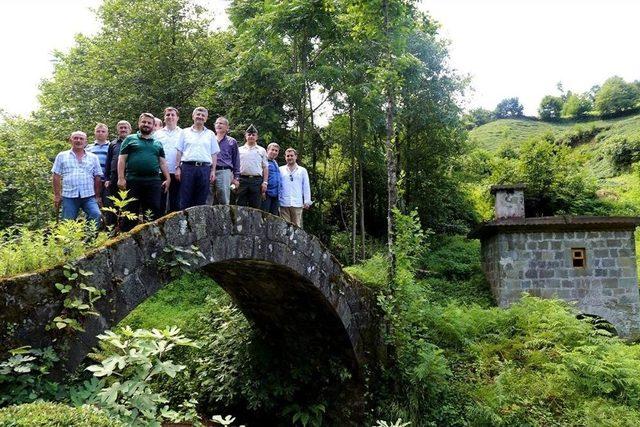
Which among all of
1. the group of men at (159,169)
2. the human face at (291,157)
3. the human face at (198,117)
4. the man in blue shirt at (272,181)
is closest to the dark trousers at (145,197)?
the group of men at (159,169)

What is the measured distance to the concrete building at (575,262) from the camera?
12195 millimetres

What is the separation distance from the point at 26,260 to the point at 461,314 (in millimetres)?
8088

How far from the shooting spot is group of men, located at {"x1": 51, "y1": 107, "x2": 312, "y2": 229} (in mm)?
5410

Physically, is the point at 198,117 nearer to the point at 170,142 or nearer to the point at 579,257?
the point at 170,142

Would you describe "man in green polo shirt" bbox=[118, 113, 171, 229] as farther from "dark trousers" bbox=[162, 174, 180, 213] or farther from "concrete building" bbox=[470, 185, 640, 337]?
"concrete building" bbox=[470, 185, 640, 337]

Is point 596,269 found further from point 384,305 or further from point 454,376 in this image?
point 384,305

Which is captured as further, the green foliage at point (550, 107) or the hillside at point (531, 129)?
the green foliage at point (550, 107)

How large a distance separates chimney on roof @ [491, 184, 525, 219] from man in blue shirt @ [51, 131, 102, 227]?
997 centimetres

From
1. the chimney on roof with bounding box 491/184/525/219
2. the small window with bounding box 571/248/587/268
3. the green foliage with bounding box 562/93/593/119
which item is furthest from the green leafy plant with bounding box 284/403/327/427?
the green foliage with bounding box 562/93/593/119

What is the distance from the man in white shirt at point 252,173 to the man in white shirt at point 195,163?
4.16 ft

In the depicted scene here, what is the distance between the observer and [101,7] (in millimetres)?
15953

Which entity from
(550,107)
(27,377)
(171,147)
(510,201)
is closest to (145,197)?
(171,147)

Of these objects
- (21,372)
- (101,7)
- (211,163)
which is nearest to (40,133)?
(101,7)

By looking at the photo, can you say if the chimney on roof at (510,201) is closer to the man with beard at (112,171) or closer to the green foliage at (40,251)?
the man with beard at (112,171)
